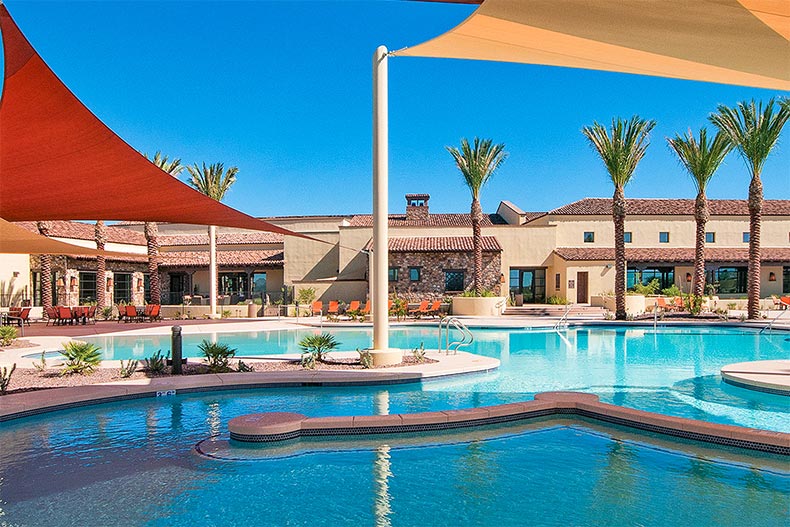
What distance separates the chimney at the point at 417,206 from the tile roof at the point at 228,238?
823 centimetres

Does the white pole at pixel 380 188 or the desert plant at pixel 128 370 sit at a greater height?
the white pole at pixel 380 188

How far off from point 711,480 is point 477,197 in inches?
890

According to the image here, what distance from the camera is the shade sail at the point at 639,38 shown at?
17.4ft

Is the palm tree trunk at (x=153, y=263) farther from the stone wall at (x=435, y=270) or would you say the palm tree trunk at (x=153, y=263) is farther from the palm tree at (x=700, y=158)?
the palm tree at (x=700, y=158)

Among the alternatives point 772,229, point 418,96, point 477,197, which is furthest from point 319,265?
point 772,229

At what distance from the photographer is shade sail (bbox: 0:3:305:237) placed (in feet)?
18.3

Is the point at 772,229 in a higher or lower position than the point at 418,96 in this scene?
lower

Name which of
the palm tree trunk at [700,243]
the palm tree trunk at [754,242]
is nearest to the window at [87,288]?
the palm tree trunk at [700,243]

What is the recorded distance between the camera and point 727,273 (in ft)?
105

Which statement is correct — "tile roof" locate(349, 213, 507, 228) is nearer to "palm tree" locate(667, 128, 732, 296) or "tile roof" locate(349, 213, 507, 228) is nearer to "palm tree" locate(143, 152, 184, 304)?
"palm tree" locate(143, 152, 184, 304)

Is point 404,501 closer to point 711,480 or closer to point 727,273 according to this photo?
point 711,480

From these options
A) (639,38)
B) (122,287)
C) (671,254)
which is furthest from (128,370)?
(671,254)

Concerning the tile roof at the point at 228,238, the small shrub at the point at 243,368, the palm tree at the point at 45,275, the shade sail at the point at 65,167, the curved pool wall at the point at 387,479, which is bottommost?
the curved pool wall at the point at 387,479

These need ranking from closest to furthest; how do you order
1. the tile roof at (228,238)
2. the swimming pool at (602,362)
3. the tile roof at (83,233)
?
1. the swimming pool at (602,362)
2. the tile roof at (83,233)
3. the tile roof at (228,238)
